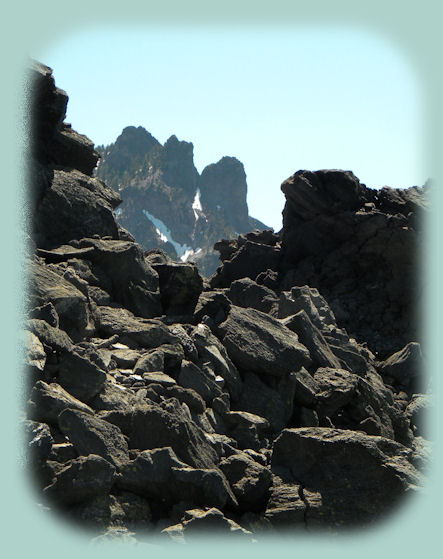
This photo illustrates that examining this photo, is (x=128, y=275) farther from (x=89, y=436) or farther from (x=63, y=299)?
(x=89, y=436)

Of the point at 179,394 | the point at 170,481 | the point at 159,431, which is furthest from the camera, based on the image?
the point at 179,394

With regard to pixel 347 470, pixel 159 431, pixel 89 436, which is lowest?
pixel 347 470

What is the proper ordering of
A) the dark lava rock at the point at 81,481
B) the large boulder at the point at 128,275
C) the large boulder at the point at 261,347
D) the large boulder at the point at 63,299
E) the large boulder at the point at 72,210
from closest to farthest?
the dark lava rock at the point at 81,481
the large boulder at the point at 63,299
the large boulder at the point at 261,347
the large boulder at the point at 128,275
the large boulder at the point at 72,210

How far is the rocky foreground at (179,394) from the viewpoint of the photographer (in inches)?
626

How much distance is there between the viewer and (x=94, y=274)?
2973cm

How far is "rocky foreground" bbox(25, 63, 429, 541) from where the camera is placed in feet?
52.1

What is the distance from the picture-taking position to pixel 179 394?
20.8 meters

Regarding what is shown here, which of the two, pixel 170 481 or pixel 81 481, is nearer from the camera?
pixel 81 481

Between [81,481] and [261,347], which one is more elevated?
[261,347]

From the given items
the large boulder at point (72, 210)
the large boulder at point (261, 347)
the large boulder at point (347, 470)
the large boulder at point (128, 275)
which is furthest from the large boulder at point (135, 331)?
the large boulder at point (72, 210)

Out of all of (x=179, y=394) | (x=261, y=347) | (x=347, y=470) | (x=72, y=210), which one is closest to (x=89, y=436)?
(x=179, y=394)

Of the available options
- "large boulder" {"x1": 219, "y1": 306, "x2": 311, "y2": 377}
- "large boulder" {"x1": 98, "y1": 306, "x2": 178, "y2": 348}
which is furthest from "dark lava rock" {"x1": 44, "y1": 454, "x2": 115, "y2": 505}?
"large boulder" {"x1": 219, "y1": 306, "x2": 311, "y2": 377}

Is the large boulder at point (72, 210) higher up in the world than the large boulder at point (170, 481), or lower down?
higher up

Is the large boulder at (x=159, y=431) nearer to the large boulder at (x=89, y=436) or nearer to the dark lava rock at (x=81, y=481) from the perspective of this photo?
the large boulder at (x=89, y=436)
